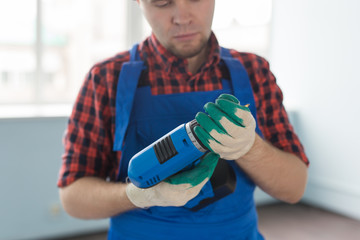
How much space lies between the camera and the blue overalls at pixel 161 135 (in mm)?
931

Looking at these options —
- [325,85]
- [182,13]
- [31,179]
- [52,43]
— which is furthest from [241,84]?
[325,85]

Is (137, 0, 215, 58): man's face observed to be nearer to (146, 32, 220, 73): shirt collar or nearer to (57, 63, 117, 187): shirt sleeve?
(146, 32, 220, 73): shirt collar

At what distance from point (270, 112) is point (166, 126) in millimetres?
323

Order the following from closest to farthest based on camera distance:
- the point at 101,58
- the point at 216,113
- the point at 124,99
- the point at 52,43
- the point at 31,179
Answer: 1. the point at 216,113
2. the point at 124,99
3. the point at 31,179
4. the point at 52,43
5. the point at 101,58

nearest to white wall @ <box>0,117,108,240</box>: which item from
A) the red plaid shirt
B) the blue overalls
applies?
the red plaid shirt

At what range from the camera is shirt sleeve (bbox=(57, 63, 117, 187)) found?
38.3 inches

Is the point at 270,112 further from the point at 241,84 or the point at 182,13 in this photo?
the point at 182,13

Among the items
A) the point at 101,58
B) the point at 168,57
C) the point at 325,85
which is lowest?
the point at 325,85

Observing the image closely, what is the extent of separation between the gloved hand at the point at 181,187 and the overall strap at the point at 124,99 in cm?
16

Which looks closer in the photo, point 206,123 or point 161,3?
point 206,123

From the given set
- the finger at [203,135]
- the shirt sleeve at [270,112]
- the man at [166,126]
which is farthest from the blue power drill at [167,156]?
the shirt sleeve at [270,112]

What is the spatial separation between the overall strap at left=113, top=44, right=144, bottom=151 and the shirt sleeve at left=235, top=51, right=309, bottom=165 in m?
0.34

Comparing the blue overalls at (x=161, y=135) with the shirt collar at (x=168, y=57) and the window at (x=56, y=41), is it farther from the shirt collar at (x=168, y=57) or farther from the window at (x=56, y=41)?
the window at (x=56, y=41)

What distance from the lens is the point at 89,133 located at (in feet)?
3.20
